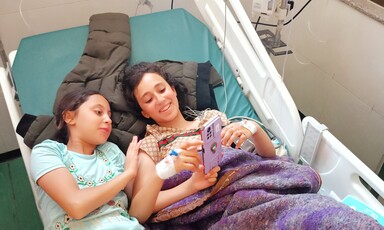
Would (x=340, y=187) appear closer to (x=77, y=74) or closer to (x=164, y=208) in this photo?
(x=164, y=208)

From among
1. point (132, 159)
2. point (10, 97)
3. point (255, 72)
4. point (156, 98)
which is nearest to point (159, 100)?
point (156, 98)

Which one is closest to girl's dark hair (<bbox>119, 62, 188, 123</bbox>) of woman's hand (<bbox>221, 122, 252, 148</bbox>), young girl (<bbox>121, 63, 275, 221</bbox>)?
young girl (<bbox>121, 63, 275, 221</bbox>)

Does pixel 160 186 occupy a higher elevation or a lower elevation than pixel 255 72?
lower

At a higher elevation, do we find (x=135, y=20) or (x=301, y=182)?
(x=135, y=20)

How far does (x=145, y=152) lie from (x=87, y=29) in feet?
2.90

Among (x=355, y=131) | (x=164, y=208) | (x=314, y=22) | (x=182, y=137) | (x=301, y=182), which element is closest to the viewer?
(x=301, y=182)

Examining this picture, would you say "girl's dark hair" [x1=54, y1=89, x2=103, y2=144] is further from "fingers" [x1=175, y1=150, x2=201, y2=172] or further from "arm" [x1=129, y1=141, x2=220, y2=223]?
"fingers" [x1=175, y1=150, x2=201, y2=172]

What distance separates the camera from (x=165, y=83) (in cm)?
154

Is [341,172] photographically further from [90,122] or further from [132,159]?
[90,122]

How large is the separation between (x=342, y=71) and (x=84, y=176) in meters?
1.65

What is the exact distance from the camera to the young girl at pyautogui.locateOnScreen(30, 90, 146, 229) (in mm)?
1149

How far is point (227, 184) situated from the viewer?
1.22m

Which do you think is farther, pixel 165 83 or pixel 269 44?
pixel 269 44

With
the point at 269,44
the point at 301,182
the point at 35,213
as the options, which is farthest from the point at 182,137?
the point at 35,213
